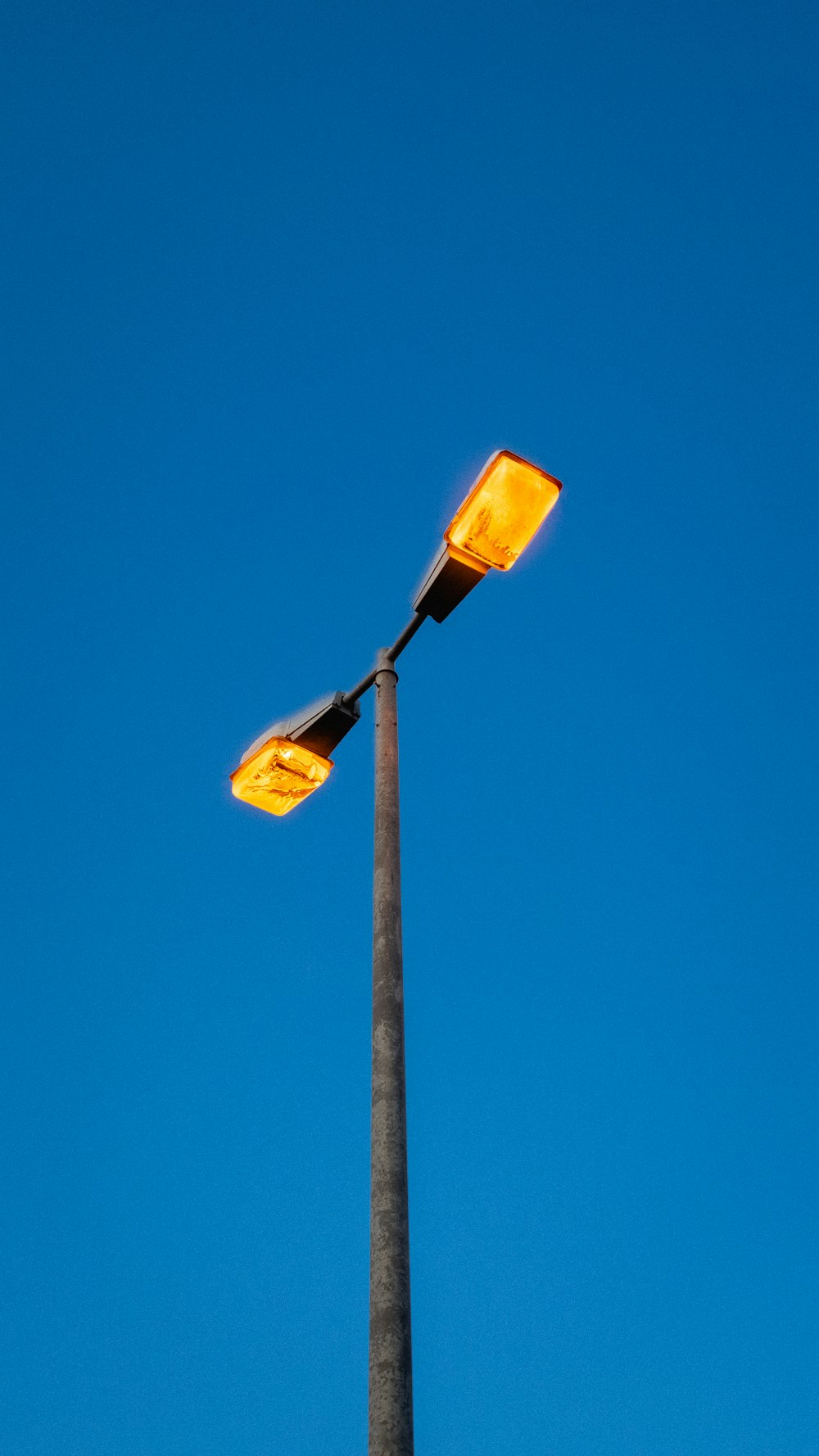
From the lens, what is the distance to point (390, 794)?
5492 mm

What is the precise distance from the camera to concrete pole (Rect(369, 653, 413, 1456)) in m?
3.66

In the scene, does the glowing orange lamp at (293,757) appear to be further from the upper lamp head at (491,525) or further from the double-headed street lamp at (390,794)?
the upper lamp head at (491,525)

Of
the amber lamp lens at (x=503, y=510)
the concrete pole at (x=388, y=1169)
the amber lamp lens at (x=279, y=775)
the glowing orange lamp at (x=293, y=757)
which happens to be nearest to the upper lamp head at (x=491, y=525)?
the amber lamp lens at (x=503, y=510)

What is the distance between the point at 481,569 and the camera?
19.4ft

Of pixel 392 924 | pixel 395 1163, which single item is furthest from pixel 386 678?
pixel 395 1163

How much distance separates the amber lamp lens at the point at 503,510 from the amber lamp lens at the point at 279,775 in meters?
1.42

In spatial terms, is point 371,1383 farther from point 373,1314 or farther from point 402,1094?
point 402,1094

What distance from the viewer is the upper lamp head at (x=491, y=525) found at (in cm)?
573

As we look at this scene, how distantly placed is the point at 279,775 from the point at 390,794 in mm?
1174

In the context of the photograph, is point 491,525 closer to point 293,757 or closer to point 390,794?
point 390,794

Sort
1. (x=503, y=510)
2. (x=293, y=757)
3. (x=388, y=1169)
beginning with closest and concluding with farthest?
(x=388, y=1169) < (x=503, y=510) < (x=293, y=757)

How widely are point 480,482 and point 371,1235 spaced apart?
333cm

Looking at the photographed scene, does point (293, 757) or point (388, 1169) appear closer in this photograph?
point (388, 1169)

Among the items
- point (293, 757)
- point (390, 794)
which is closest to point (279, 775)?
point (293, 757)
